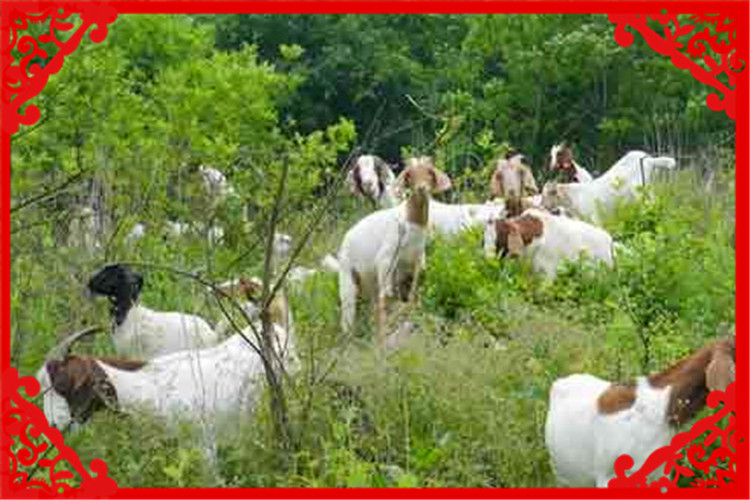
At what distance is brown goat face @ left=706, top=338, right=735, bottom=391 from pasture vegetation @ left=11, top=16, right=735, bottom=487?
134 centimetres

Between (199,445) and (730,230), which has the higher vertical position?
(730,230)

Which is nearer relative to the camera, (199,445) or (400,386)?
(199,445)

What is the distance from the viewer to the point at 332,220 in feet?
47.0

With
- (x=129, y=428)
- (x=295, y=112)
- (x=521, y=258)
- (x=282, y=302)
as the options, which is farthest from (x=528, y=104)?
(x=129, y=428)

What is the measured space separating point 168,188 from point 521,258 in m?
2.63

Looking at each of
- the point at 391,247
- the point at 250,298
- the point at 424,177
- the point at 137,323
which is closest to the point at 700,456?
the point at 250,298

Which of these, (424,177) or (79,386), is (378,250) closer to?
(424,177)

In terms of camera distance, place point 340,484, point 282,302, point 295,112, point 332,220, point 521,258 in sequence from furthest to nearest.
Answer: point 295,112 < point 332,220 < point 521,258 < point 282,302 < point 340,484

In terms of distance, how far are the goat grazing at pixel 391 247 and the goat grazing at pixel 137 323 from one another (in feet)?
4.82

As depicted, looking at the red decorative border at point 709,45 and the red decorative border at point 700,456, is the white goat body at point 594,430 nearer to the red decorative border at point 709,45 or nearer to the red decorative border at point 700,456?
the red decorative border at point 700,456

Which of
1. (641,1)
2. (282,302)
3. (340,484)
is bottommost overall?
(340,484)

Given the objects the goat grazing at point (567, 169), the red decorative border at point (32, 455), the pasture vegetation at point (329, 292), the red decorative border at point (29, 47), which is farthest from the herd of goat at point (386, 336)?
the goat grazing at point (567, 169)

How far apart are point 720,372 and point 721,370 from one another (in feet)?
0.03

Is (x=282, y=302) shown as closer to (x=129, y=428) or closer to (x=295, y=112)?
(x=129, y=428)
